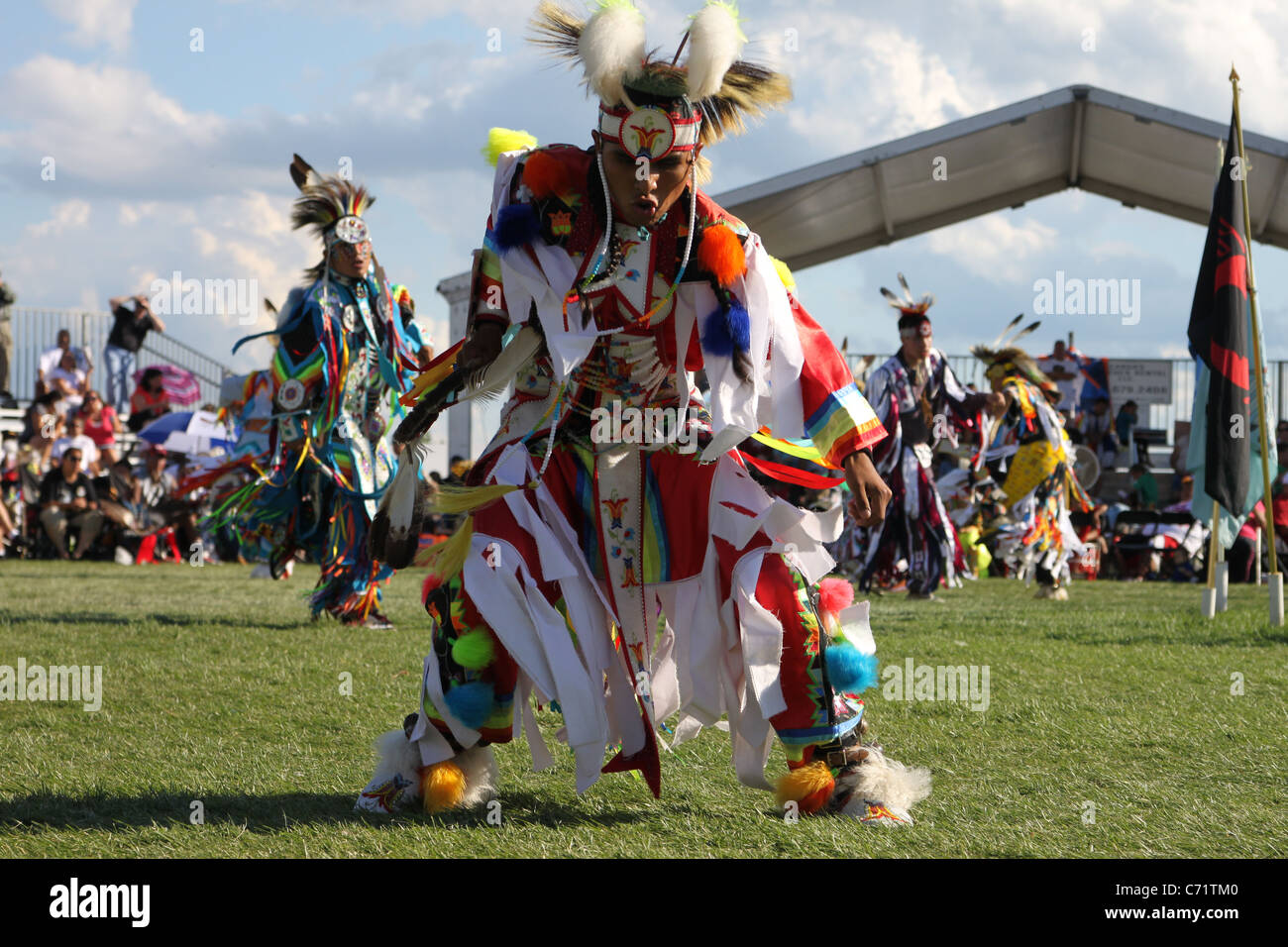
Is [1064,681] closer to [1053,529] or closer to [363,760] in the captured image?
[363,760]

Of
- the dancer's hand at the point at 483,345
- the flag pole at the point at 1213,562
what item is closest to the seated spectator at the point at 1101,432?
the flag pole at the point at 1213,562

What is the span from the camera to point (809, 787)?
3.42 m

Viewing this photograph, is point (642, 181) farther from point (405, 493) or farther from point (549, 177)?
point (405, 493)

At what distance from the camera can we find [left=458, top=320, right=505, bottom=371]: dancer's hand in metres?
3.53

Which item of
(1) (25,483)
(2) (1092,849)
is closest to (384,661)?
(2) (1092,849)

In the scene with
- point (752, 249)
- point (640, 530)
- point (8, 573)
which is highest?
point (752, 249)

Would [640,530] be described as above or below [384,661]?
above

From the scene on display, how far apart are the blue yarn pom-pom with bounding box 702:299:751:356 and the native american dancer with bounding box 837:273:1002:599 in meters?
7.01

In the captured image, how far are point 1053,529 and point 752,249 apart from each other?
825cm

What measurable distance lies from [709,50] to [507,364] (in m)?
0.91

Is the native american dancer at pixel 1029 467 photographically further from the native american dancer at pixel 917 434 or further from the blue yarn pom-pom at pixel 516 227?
the blue yarn pom-pom at pixel 516 227

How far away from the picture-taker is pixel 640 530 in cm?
352

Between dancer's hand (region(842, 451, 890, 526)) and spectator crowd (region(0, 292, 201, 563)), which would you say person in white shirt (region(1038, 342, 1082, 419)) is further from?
dancer's hand (region(842, 451, 890, 526))

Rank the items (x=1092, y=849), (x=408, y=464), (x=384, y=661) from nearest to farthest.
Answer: (x=1092, y=849) < (x=408, y=464) < (x=384, y=661)
